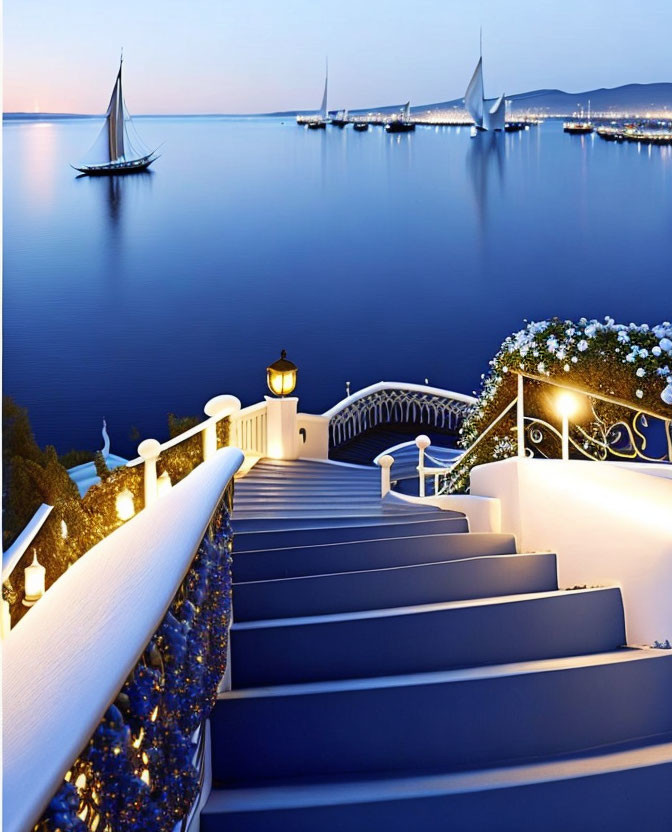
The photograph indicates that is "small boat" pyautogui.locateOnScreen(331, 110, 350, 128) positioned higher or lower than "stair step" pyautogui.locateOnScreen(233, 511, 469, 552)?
higher

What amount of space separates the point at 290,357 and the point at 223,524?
19055mm

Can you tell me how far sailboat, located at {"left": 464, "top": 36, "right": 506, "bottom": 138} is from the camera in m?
48.7

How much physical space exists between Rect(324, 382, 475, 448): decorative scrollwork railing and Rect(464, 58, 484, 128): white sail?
38207 mm

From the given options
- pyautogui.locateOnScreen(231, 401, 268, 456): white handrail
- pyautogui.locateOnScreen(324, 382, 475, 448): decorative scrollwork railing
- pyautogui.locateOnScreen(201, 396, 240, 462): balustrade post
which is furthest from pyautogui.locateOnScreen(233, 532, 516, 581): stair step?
pyautogui.locateOnScreen(324, 382, 475, 448): decorative scrollwork railing

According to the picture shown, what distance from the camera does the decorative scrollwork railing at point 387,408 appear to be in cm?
1219

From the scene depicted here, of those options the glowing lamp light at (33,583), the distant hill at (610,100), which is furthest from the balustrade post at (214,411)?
the distant hill at (610,100)

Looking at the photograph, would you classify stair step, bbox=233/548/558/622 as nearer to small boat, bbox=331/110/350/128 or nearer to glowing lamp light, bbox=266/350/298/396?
glowing lamp light, bbox=266/350/298/396

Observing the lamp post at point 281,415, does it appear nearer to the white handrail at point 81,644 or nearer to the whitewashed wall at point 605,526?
the whitewashed wall at point 605,526

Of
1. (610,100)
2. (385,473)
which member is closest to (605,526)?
(385,473)

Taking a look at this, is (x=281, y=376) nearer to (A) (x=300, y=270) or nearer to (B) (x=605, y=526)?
(B) (x=605, y=526)

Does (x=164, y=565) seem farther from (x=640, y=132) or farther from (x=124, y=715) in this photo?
(x=640, y=132)

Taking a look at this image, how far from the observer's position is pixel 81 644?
121cm

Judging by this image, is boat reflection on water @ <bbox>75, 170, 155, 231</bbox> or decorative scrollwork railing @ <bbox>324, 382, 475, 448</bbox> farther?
boat reflection on water @ <bbox>75, 170, 155, 231</bbox>

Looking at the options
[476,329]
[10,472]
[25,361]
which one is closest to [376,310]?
[476,329]
